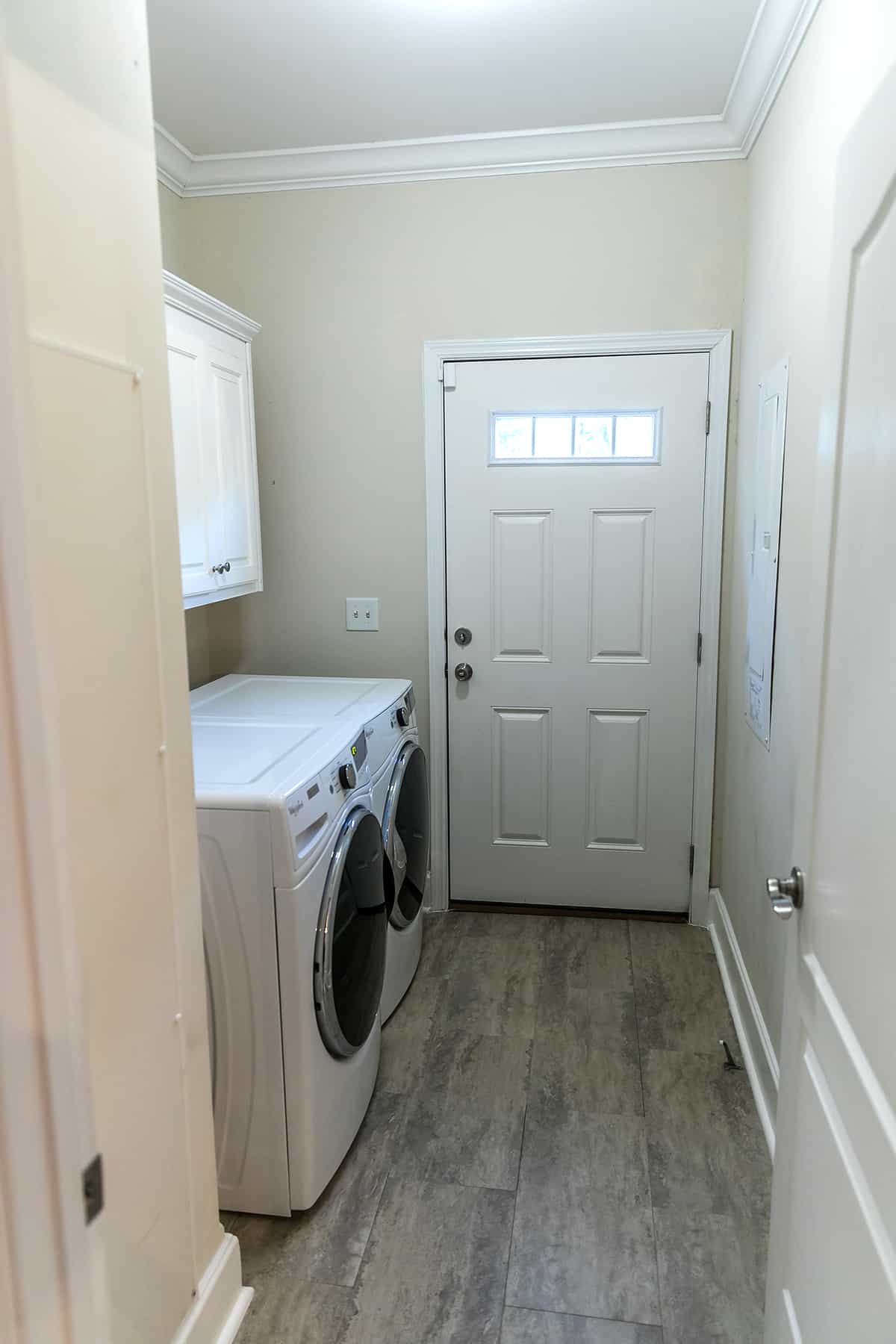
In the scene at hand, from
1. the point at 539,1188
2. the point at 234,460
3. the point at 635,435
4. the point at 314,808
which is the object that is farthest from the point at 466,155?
the point at 539,1188

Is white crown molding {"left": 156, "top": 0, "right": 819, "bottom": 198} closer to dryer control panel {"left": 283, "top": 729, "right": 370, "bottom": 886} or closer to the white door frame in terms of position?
the white door frame

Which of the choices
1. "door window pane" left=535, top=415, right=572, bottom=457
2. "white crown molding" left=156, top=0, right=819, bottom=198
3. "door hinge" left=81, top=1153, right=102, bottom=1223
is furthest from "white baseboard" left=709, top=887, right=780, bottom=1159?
"white crown molding" left=156, top=0, right=819, bottom=198

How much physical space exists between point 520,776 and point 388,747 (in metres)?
0.87

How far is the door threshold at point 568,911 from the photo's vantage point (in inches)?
121

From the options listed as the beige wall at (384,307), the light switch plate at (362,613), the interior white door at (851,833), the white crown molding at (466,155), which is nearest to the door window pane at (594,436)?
the beige wall at (384,307)

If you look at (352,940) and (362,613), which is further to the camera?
(362,613)

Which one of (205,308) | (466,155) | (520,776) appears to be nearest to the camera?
(205,308)

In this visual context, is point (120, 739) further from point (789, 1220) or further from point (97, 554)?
point (789, 1220)

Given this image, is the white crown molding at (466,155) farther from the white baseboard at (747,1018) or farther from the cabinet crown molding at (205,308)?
the white baseboard at (747,1018)

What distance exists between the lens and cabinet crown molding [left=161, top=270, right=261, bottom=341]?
2065 millimetres

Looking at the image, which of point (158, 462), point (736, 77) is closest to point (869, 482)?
point (158, 462)

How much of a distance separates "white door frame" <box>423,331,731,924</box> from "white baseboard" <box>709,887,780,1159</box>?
167 mm

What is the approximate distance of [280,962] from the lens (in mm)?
1677

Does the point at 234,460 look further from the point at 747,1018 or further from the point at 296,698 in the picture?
the point at 747,1018
